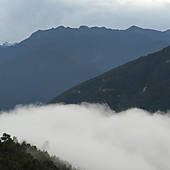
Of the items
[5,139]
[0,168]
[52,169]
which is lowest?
[0,168]

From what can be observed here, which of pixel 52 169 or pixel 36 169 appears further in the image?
pixel 52 169

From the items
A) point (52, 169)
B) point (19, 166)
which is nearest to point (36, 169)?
point (19, 166)

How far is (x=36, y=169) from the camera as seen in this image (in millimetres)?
78125

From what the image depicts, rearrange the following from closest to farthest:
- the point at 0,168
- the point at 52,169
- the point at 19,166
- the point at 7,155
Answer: the point at 0,168 < the point at 19,166 < the point at 7,155 < the point at 52,169

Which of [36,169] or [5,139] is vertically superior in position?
[5,139]

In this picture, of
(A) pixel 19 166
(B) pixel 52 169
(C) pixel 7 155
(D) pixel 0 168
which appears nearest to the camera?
(D) pixel 0 168

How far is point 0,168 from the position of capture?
216ft

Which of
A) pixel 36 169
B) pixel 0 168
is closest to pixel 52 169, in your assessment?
pixel 36 169

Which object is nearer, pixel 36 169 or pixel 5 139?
pixel 36 169

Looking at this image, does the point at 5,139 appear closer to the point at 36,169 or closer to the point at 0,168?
the point at 36,169

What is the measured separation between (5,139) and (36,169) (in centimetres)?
1132

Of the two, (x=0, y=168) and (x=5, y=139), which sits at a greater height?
(x=5, y=139)

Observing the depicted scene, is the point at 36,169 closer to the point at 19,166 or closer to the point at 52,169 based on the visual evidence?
the point at 19,166

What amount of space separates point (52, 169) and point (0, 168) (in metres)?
24.0
